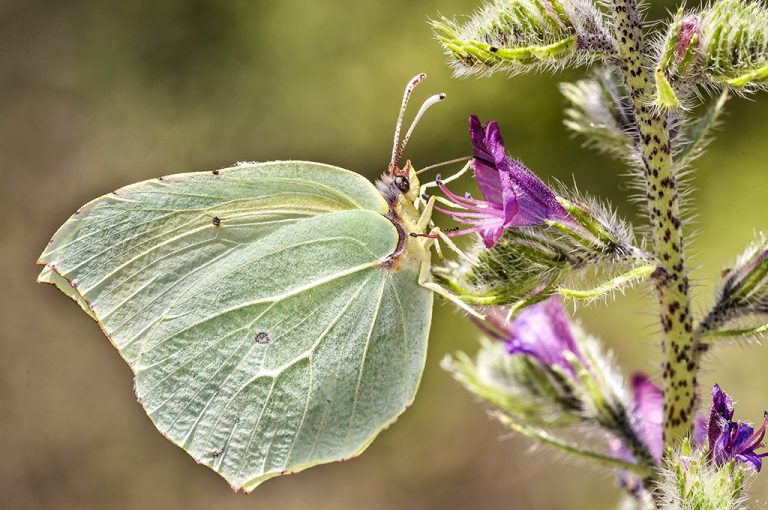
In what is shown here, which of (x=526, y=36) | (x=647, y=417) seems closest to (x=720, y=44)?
(x=526, y=36)

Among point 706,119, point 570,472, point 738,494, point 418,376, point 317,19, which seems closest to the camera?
point 738,494

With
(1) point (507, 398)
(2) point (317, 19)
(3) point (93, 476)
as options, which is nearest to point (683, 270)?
(1) point (507, 398)

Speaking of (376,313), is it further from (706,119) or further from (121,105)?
(121,105)

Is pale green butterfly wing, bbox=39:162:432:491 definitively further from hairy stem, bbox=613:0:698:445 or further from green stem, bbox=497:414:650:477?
hairy stem, bbox=613:0:698:445

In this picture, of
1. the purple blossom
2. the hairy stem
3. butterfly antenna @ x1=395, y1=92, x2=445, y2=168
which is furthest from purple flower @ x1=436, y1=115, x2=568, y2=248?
the purple blossom

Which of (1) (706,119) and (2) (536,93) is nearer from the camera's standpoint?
(1) (706,119)

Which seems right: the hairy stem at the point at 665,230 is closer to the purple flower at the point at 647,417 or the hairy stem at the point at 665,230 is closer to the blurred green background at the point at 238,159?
the purple flower at the point at 647,417

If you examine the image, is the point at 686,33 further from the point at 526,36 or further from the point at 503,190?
the point at 503,190
